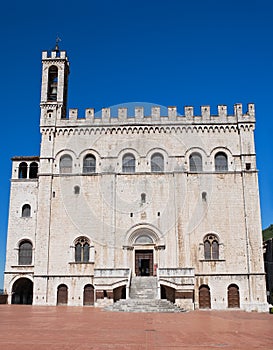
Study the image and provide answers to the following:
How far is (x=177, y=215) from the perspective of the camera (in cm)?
3544

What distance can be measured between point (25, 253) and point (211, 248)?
641 inches

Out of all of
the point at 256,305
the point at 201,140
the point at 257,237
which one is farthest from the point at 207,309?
the point at 201,140

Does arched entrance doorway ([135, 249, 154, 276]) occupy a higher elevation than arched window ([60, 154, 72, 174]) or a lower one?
lower

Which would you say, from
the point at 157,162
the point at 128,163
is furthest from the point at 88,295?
the point at 157,162

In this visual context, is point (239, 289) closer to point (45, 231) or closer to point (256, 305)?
point (256, 305)

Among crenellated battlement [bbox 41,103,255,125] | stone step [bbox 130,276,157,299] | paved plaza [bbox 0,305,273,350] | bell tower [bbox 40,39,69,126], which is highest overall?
bell tower [bbox 40,39,69,126]

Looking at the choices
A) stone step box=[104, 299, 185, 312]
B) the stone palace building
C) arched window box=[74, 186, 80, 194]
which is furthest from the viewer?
arched window box=[74, 186, 80, 194]

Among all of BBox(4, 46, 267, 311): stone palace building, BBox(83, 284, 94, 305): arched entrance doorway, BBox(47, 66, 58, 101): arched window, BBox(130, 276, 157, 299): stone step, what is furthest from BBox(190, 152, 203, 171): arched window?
BBox(47, 66, 58, 101): arched window

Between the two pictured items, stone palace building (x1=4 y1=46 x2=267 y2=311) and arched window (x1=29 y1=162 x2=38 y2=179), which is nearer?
stone palace building (x1=4 y1=46 x2=267 y2=311)

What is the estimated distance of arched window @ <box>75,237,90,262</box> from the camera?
3553 centimetres

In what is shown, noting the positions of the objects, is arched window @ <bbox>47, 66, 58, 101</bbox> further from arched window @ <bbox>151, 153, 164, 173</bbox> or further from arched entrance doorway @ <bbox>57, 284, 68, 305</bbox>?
arched entrance doorway @ <bbox>57, 284, 68, 305</bbox>

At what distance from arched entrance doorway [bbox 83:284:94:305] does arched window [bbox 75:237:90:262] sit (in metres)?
2.22

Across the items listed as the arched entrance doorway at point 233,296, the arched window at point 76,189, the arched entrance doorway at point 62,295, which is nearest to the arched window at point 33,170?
the arched window at point 76,189

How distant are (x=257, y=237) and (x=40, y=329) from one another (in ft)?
76.3
